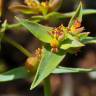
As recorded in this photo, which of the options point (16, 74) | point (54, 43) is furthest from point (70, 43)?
point (16, 74)

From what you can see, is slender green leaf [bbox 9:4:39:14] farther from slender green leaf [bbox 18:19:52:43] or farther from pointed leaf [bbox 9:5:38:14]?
slender green leaf [bbox 18:19:52:43]

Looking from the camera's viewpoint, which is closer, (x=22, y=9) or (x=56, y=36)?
(x=56, y=36)

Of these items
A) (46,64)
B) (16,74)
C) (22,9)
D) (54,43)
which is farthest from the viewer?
(22,9)

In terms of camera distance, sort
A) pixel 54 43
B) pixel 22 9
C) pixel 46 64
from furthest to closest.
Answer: pixel 22 9 < pixel 54 43 < pixel 46 64

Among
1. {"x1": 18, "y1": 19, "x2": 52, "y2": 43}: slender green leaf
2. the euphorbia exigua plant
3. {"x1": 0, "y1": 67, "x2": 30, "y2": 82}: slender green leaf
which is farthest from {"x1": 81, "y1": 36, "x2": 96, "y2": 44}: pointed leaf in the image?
{"x1": 0, "y1": 67, "x2": 30, "y2": 82}: slender green leaf

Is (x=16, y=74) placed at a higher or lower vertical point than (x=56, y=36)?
lower

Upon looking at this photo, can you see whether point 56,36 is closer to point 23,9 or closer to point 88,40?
point 88,40

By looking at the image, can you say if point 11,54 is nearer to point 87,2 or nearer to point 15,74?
point 87,2
